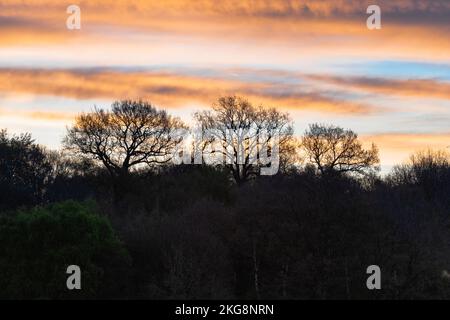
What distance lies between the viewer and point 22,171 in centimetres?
7681

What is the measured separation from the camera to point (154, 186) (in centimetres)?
6300

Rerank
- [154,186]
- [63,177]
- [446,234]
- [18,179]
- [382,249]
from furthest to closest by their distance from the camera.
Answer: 1. [63,177]
2. [18,179]
3. [154,186]
4. [446,234]
5. [382,249]

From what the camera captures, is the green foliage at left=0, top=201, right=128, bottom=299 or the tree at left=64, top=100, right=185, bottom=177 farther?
the tree at left=64, top=100, right=185, bottom=177

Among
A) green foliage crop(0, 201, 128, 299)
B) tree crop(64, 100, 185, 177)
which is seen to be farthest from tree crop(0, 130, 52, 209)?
green foliage crop(0, 201, 128, 299)

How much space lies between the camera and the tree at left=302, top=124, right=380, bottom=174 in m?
89.4

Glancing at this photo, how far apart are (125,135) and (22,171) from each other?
10390 mm

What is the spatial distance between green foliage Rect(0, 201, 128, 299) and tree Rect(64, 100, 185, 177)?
33.1m

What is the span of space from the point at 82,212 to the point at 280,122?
45.2 meters

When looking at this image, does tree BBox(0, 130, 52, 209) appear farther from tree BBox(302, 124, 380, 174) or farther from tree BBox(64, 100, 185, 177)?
tree BBox(302, 124, 380, 174)

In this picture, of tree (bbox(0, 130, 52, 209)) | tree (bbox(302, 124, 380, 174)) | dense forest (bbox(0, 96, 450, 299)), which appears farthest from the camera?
tree (bbox(302, 124, 380, 174))

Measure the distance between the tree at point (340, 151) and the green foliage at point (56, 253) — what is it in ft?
168

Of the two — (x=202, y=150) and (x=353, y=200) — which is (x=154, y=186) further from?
(x=353, y=200)
